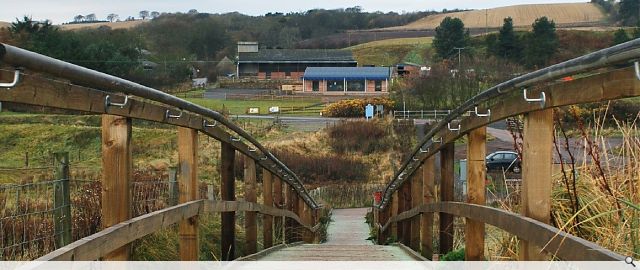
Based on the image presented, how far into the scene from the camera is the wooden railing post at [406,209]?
8.87m

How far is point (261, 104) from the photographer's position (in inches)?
2304

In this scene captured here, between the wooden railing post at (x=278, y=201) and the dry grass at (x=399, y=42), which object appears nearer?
the wooden railing post at (x=278, y=201)

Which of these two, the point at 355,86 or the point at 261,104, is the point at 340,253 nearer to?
the point at 261,104

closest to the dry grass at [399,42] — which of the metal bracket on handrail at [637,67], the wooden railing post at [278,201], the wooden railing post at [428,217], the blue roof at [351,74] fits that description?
the blue roof at [351,74]

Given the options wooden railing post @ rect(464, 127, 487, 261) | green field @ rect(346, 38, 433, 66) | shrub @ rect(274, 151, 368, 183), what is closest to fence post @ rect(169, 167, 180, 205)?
wooden railing post @ rect(464, 127, 487, 261)

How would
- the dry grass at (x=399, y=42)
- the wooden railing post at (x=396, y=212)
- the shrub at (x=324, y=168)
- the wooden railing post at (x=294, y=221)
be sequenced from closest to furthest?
1. the wooden railing post at (x=396, y=212)
2. the wooden railing post at (x=294, y=221)
3. the shrub at (x=324, y=168)
4. the dry grass at (x=399, y=42)

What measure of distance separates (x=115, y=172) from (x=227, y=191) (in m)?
2.72

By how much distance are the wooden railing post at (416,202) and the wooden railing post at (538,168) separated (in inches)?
183

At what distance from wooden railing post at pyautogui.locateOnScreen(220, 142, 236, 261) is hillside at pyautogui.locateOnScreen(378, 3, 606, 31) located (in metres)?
89.1

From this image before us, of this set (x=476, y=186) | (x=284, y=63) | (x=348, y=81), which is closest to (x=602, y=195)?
(x=476, y=186)

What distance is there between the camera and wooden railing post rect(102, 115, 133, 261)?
3.13 meters

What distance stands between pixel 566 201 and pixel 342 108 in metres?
45.2

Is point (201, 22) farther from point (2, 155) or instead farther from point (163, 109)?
point (163, 109)

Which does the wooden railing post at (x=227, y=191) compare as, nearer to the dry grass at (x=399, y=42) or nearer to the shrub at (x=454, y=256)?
the shrub at (x=454, y=256)
